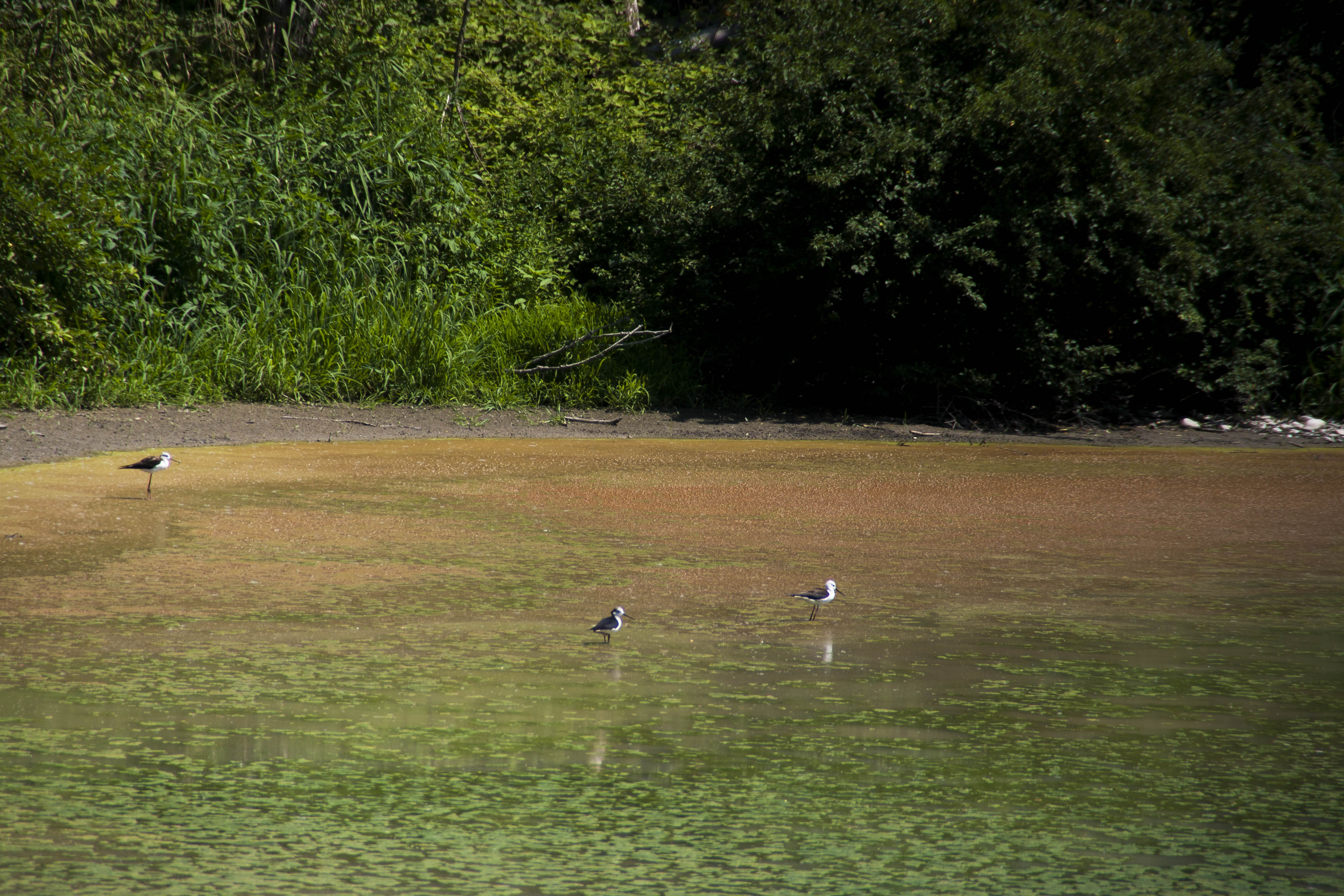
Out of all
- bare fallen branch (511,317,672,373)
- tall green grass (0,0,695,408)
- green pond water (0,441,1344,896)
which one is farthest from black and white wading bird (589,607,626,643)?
bare fallen branch (511,317,672,373)

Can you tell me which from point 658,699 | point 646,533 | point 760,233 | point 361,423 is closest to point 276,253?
point 361,423

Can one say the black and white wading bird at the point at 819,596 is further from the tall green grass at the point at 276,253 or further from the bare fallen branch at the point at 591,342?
the bare fallen branch at the point at 591,342

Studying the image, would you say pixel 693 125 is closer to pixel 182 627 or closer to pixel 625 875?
pixel 182 627

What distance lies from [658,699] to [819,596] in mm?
1250

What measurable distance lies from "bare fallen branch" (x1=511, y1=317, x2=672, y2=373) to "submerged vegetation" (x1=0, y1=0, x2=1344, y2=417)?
0.13 metres

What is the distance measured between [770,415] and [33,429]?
6.79m

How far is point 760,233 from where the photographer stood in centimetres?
1368

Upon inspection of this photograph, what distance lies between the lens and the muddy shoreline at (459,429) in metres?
10.3

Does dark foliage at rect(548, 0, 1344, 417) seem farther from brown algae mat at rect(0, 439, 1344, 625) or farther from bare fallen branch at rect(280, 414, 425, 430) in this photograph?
bare fallen branch at rect(280, 414, 425, 430)

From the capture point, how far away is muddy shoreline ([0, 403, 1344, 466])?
33.8 ft

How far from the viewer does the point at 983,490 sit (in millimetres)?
9180

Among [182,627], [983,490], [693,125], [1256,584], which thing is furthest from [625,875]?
Result: [693,125]

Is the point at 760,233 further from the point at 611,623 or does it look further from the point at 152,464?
the point at 611,623

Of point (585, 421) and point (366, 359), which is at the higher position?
point (366, 359)
